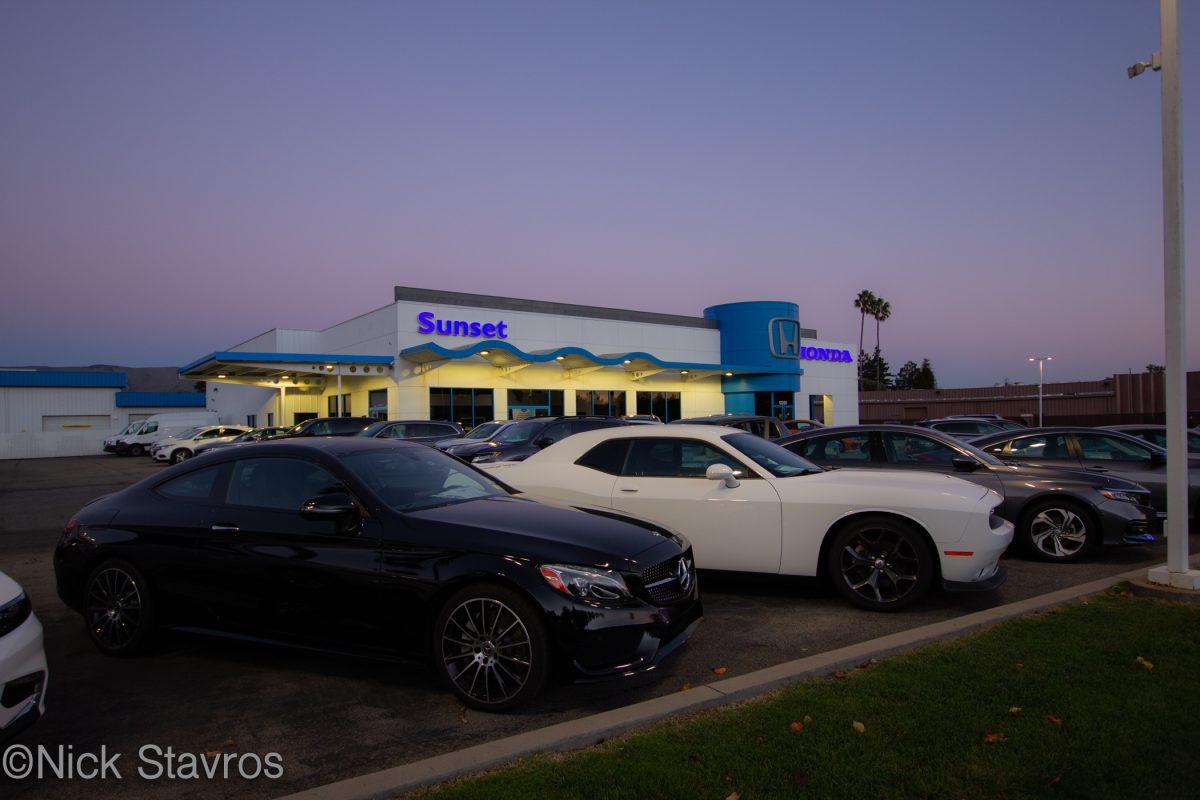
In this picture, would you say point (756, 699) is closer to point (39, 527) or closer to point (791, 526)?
point (791, 526)

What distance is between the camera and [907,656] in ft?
15.8

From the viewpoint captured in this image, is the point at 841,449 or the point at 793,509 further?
the point at 841,449

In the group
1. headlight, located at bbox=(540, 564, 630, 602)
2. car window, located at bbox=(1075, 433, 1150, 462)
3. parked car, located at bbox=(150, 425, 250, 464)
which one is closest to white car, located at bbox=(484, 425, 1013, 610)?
headlight, located at bbox=(540, 564, 630, 602)

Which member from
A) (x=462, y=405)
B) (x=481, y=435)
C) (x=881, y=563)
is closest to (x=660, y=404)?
(x=462, y=405)

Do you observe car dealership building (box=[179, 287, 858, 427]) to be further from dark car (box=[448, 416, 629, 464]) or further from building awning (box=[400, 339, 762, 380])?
dark car (box=[448, 416, 629, 464])

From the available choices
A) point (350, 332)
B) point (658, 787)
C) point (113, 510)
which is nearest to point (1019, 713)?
point (658, 787)

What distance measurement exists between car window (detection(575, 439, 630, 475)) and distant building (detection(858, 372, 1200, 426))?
142 feet

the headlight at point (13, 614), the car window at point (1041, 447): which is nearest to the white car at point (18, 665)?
the headlight at point (13, 614)

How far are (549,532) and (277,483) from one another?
2.02 m

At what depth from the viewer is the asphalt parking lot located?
12.3ft

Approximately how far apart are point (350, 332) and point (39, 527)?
22779 mm

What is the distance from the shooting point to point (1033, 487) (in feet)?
27.5

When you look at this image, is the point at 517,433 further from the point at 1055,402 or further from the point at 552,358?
the point at 1055,402

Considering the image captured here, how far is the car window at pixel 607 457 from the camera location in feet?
23.0
